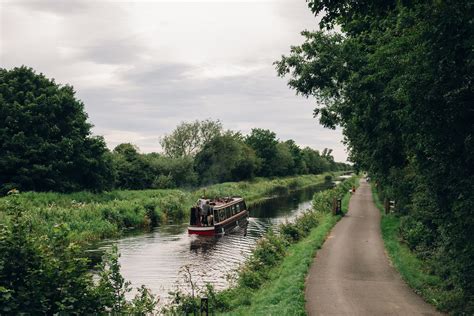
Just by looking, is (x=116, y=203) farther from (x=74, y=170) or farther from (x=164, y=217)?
(x=74, y=170)

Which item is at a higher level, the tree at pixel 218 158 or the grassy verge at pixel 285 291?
the tree at pixel 218 158

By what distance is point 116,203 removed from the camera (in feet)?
111

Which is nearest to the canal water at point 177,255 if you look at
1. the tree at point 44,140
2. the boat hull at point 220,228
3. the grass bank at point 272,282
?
the boat hull at point 220,228

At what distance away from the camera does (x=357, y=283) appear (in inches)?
532

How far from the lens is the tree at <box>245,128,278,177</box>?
95.4 m

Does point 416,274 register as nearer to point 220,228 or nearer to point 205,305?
point 205,305

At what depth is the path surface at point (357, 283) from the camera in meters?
11.1

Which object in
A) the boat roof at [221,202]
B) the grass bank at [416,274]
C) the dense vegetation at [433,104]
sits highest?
the dense vegetation at [433,104]

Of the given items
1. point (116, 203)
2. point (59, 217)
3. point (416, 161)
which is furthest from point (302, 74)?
point (116, 203)

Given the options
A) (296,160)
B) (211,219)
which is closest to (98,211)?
(211,219)

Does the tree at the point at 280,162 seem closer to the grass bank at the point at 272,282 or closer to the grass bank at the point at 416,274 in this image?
the grass bank at the point at 272,282

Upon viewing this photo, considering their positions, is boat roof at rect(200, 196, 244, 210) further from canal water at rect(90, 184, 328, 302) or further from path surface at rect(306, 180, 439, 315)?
path surface at rect(306, 180, 439, 315)

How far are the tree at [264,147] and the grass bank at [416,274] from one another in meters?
72.5

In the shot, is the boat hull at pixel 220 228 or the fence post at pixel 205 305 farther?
the boat hull at pixel 220 228
